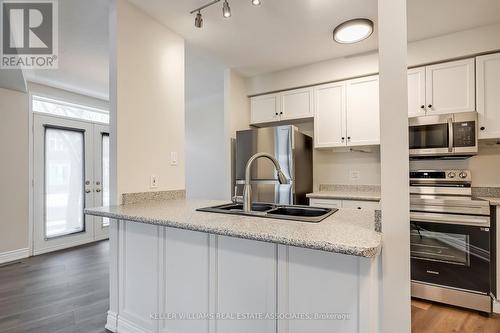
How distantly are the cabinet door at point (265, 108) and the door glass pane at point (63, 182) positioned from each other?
2810mm

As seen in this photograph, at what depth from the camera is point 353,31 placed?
229 centimetres

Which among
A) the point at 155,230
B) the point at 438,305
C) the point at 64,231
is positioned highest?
the point at 155,230

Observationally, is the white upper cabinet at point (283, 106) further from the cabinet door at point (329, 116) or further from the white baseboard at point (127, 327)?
the white baseboard at point (127, 327)

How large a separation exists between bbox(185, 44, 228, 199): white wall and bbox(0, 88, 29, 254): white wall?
2250 millimetres

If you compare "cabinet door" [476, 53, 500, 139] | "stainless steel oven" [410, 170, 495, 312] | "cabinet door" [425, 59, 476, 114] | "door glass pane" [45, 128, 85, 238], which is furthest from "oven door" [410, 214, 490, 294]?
"door glass pane" [45, 128, 85, 238]

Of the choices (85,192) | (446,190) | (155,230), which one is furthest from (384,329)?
(85,192)

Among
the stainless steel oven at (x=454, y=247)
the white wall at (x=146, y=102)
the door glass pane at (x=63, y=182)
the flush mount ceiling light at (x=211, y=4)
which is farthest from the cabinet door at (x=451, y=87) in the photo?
the door glass pane at (x=63, y=182)

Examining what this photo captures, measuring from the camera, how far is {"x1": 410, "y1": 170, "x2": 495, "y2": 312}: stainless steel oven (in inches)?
80.6

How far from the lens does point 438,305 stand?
2227mm

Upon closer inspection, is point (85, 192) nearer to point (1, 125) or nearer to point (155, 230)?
point (1, 125)

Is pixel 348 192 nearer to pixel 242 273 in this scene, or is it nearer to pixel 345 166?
pixel 345 166

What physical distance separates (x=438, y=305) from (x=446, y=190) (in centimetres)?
103

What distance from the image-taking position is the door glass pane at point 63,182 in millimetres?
3758

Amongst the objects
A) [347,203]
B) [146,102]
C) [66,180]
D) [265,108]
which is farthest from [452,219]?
[66,180]
